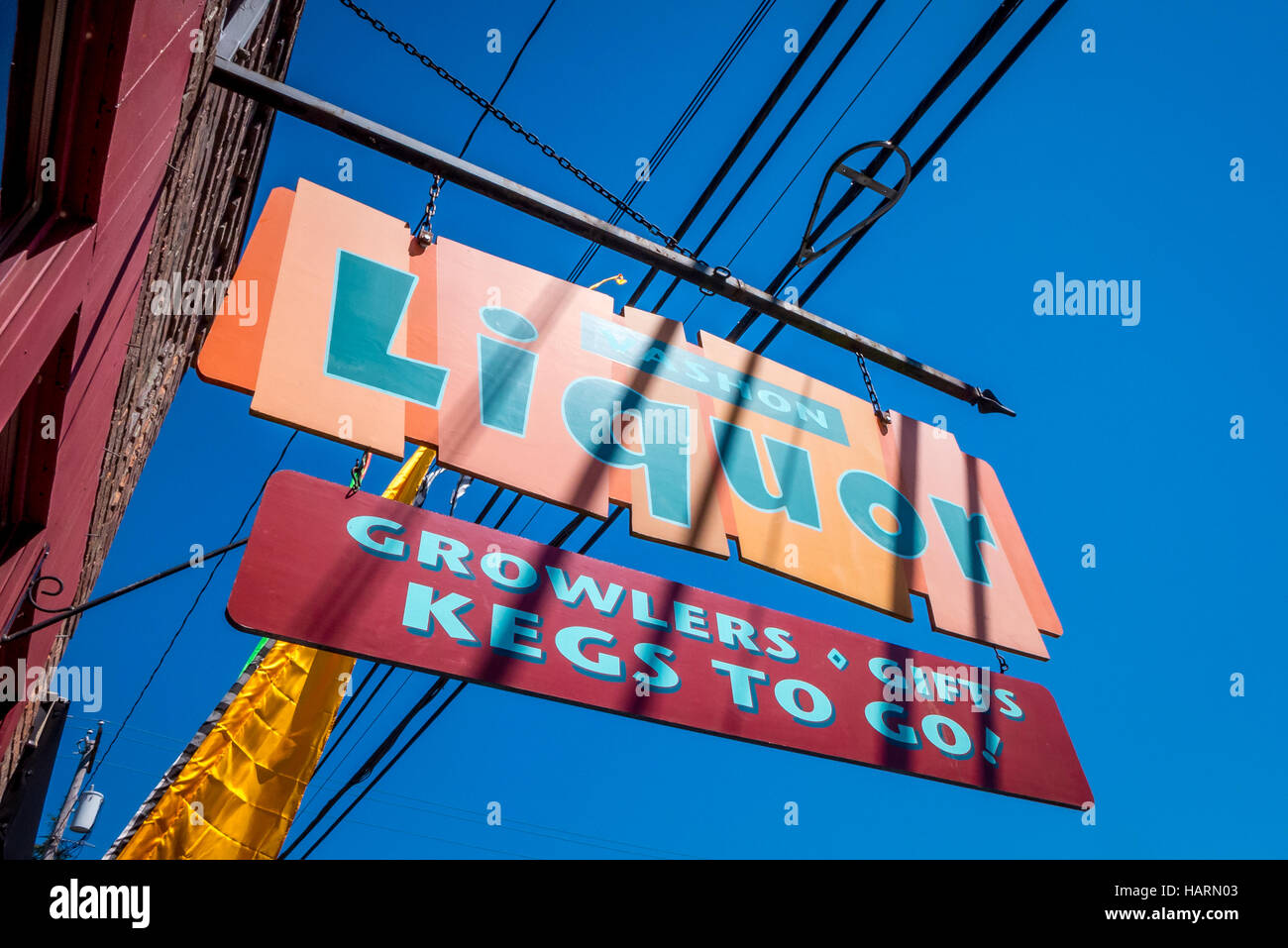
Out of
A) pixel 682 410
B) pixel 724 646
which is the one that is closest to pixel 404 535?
pixel 724 646

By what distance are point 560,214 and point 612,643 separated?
202 cm

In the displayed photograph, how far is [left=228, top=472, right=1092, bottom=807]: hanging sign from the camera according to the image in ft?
7.34

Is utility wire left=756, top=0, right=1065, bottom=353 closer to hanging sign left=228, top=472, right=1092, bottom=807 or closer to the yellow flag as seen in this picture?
hanging sign left=228, top=472, right=1092, bottom=807

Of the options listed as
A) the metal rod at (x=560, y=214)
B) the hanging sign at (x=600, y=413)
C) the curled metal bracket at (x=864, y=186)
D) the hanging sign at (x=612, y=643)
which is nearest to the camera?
the hanging sign at (x=612, y=643)

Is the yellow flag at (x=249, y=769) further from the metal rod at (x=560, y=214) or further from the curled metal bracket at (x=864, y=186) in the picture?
the curled metal bracket at (x=864, y=186)

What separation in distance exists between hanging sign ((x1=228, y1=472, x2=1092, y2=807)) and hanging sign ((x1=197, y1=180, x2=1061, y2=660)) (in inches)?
8.1

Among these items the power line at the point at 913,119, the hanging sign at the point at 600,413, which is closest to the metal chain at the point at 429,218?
the hanging sign at the point at 600,413

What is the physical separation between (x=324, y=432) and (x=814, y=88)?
11.1 feet

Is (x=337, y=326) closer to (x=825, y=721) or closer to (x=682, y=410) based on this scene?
(x=682, y=410)

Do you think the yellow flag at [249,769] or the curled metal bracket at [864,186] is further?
the yellow flag at [249,769]

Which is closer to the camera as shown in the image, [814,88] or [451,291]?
[451,291]

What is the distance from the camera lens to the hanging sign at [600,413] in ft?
8.86

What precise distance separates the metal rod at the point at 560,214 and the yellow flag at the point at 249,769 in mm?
3195
